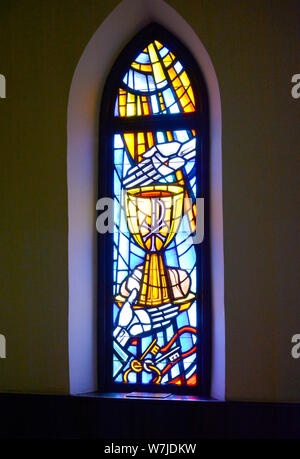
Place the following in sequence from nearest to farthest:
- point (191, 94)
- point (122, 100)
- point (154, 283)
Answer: point (154, 283) → point (191, 94) → point (122, 100)

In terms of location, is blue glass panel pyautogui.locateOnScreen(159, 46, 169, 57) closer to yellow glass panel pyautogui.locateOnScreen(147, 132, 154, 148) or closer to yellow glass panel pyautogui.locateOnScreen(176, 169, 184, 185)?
yellow glass panel pyautogui.locateOnScreen(147, 132, 154, 148)

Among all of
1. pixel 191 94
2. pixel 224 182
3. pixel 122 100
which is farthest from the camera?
pixel 122 100

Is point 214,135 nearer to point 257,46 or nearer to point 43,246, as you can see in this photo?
point 257,46

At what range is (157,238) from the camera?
14.1 ft

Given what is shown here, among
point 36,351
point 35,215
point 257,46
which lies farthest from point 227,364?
point 257,46

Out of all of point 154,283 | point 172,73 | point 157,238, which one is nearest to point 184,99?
point 172,73

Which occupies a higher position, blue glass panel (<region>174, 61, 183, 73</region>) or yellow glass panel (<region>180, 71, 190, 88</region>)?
blue glass panel (<region>174, 61, 183, 73</region>)

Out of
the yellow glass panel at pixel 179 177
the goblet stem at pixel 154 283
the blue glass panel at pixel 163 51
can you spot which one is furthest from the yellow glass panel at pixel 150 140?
the goblet stem at pixel 154 283

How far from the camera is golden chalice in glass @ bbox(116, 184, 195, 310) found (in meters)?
4.26

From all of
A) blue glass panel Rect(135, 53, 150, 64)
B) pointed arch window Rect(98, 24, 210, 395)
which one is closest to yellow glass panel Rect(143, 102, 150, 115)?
pointed arch window Rect(98, 24, 210, 395)


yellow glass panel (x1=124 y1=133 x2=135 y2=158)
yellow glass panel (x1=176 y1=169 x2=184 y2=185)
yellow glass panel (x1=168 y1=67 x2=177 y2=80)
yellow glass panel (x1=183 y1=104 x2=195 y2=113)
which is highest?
yellow glass panel (x1=168 y1=67 x2=177 y2=80)

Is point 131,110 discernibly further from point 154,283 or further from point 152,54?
point 154,283

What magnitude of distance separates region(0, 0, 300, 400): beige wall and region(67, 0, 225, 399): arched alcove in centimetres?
6

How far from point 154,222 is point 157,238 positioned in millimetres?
93
